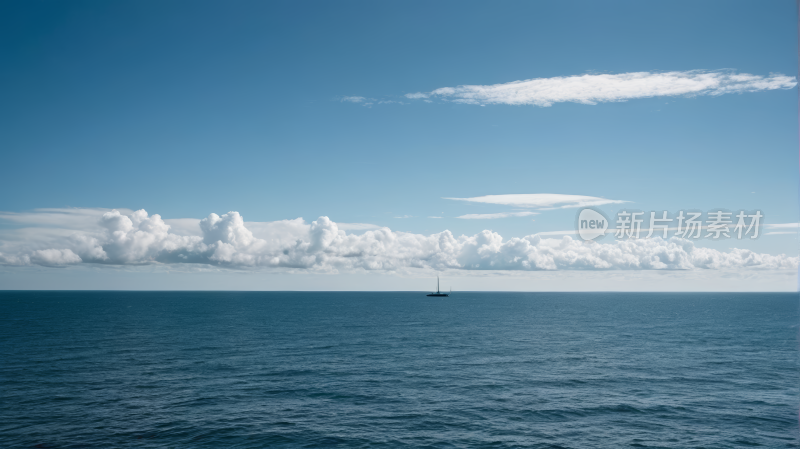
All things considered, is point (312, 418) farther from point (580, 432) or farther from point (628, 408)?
point (628, 408)

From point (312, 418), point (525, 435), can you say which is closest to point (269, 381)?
point (312, 418)

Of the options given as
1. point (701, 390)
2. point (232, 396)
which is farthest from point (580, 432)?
point (232, 396)

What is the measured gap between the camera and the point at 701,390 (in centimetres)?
6181

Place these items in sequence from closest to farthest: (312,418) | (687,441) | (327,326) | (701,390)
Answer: (687,441) → (312,418) → (701,390) → (327,326)

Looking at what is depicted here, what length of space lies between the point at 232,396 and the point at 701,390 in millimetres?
62182

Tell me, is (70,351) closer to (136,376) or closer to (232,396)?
(136,376)

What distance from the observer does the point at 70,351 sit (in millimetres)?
90562

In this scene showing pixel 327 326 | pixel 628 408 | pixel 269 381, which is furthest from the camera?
pixel 327 326

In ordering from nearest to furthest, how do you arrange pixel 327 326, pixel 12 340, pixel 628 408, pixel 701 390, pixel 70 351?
pixel 628 408, pixel 701 390, pixel 70 351, pixel 12 340, pixel 327 326

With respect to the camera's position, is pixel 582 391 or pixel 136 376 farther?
pixel 136 376

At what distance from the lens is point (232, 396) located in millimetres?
57719

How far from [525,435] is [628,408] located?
1690cm

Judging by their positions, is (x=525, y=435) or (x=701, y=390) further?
(x=701, y=390)

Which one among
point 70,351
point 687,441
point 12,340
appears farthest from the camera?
point 12,340
